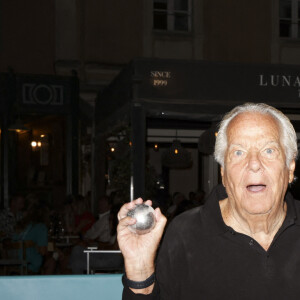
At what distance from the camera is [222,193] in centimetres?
227

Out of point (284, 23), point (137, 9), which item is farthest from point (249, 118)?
point (284, 23)

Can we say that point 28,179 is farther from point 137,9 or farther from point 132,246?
point 132,246

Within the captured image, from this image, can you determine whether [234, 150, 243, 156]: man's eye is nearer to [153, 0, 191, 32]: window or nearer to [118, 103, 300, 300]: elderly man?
[118, 103, 300, 300]: elderly man

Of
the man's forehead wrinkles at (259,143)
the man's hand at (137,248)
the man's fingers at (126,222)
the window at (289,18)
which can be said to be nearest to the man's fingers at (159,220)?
the man's hand at (137,248)

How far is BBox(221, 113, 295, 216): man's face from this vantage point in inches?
74.4

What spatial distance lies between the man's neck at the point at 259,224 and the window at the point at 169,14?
37.8 ft

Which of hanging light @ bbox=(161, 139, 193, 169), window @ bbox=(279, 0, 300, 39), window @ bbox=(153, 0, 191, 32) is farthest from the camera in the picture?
window @ bbox=(279, 0, 300, 39)

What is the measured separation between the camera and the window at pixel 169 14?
13.1m

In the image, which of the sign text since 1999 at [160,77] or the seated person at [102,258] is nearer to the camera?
the sign text since 1999 at [160,77]

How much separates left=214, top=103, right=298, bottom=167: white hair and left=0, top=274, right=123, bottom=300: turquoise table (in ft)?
5.92

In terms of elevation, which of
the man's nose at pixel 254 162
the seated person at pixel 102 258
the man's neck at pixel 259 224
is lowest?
the seated person at pixel 102 258

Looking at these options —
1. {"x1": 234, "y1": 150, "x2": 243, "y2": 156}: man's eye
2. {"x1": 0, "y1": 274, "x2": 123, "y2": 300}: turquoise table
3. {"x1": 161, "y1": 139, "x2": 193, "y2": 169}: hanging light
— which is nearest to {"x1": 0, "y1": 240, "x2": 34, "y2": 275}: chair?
{"x1": 0, "y1": 274, "x2": 123, "y2": 300}: turquoise table

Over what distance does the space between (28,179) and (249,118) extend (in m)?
12.0

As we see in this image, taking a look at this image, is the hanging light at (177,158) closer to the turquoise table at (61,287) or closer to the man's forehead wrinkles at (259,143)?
the turquoise table at (61,287)
